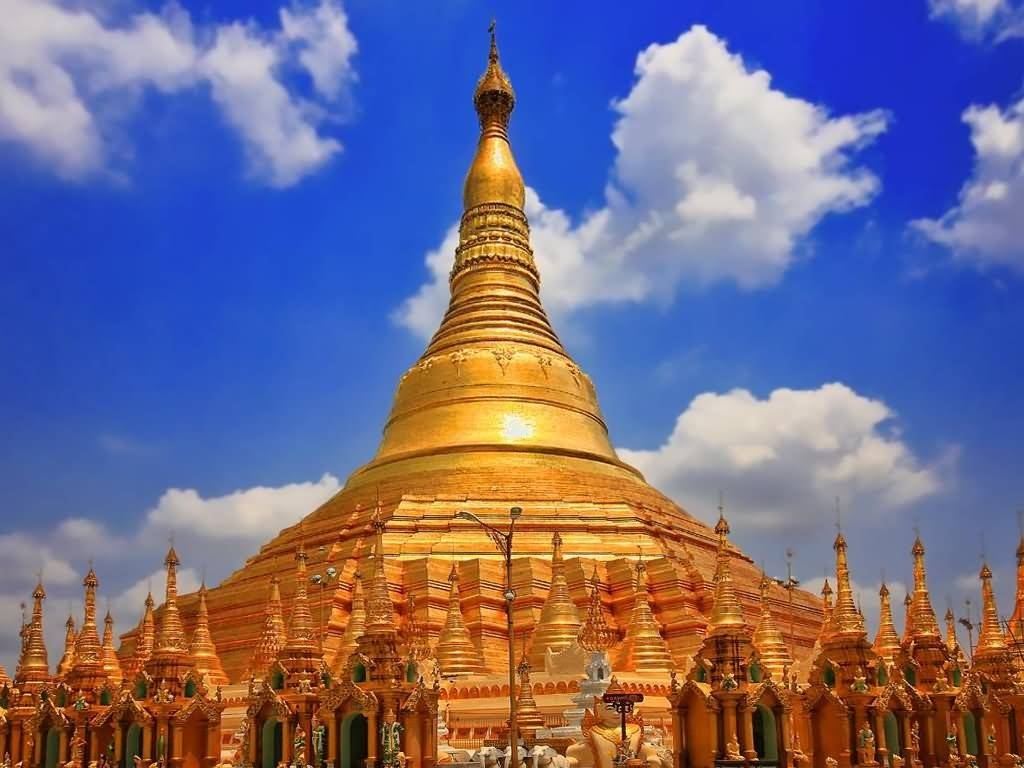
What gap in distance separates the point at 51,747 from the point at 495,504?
16.7 meters

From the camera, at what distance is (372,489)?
4488 cm

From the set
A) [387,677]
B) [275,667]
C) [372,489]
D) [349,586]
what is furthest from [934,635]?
[372,489]

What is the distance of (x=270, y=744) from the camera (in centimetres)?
2486

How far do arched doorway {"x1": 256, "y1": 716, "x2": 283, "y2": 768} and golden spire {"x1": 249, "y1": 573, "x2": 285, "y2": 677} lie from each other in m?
7.68

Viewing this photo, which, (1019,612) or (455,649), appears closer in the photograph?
(455,649)

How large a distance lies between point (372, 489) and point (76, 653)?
16.6m

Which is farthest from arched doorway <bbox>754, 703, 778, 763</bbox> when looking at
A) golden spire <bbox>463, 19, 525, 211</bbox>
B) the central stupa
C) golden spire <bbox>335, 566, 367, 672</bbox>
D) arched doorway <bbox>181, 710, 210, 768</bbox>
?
golden spire <bbox>463, 19, 525, 211</bbox>

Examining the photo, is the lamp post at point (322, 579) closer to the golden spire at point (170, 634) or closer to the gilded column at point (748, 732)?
the golden spire at point (170, 634)

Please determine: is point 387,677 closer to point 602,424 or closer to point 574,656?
point 574,656

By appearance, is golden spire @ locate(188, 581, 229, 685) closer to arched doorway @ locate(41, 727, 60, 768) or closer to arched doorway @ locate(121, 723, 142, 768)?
arched doorway @ locate(41, 727, 60, 768)

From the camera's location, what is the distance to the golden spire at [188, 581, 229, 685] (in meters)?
35.7

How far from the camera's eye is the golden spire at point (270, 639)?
33.2 metres

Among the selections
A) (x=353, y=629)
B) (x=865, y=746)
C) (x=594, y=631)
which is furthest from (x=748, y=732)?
(x=353, y=629)

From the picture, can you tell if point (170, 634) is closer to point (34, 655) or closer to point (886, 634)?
point (34, 655)
